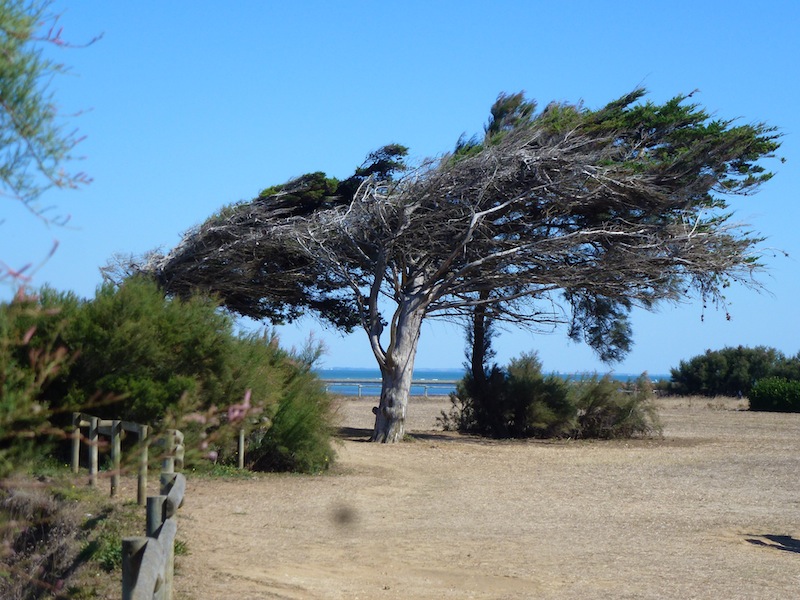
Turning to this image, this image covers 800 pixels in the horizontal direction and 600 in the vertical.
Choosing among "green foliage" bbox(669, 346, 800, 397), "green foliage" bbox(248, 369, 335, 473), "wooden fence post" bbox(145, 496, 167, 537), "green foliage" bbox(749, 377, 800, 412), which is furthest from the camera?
"green foliage" bbox(669, 346, 800, 397)

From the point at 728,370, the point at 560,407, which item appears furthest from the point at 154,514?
the point at 728,370

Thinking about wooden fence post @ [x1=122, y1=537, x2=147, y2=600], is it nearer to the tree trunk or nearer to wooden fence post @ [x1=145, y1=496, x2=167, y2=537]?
wooden fence post @ [x1=145, y1=496, x2=167, y2=537]

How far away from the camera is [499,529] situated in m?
12.2

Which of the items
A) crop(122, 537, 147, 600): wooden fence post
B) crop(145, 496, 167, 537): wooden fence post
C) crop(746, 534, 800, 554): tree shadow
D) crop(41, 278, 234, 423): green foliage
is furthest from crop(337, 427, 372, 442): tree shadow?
crop(122, 537, 147, 600): wooden fence post

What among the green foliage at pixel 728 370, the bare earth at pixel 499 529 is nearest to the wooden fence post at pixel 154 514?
the bare earth at pixel 499 529

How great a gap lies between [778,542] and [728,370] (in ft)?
161

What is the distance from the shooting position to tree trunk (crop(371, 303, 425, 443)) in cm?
2486

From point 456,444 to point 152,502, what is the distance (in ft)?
61.7

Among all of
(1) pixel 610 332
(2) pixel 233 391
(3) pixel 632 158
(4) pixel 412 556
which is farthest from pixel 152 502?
(1) pixel 610 332

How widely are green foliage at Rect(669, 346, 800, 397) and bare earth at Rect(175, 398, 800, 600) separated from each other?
121 ft

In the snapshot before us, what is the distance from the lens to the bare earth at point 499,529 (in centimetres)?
888

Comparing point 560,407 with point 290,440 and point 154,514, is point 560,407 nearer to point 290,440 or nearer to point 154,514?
point 290,440

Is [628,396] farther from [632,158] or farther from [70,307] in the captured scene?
[70,307]

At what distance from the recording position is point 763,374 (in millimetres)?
56781
